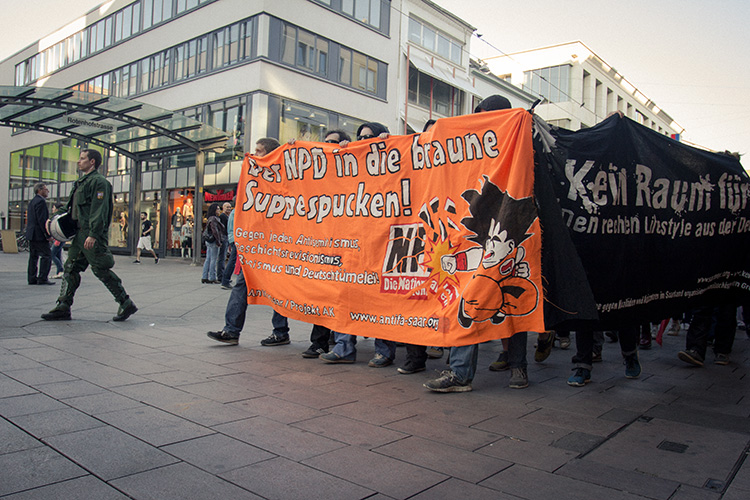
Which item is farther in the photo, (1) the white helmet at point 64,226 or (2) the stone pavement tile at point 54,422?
(1) the white helmet at point 64,226

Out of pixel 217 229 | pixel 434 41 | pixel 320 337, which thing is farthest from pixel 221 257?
pixel 434 41

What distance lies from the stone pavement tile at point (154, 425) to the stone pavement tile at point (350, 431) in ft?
1.98

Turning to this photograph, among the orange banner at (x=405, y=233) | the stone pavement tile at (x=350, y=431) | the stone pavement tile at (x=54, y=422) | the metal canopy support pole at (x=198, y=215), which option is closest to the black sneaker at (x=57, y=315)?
the orange banner at (x=405, y=233)

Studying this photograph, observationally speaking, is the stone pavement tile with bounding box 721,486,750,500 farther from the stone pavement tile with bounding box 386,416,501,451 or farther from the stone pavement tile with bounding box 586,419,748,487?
the stone pavement tile with bounding box 386,416,501,451

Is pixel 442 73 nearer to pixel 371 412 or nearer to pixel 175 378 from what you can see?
pixel 175 378

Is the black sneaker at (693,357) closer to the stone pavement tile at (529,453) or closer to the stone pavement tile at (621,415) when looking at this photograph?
the stone pavement tile at (621,415)

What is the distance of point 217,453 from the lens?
287 cm

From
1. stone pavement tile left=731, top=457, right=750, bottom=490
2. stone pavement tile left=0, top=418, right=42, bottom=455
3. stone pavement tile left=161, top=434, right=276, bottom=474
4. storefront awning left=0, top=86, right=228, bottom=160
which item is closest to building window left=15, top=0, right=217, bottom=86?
storefront awning left=0, top=86, right=228, bottom=160

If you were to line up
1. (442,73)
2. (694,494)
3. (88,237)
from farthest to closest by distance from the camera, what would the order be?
(442,73) < (88,237) < (694,494)

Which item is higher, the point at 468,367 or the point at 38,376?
the point at 468,367

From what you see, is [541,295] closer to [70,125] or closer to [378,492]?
[378,492]

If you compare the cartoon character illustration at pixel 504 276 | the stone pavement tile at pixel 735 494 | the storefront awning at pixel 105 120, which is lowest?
the stone pavement tile at pixel 735 494

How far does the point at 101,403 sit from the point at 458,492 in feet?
7.82

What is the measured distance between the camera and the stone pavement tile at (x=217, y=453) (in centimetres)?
273
